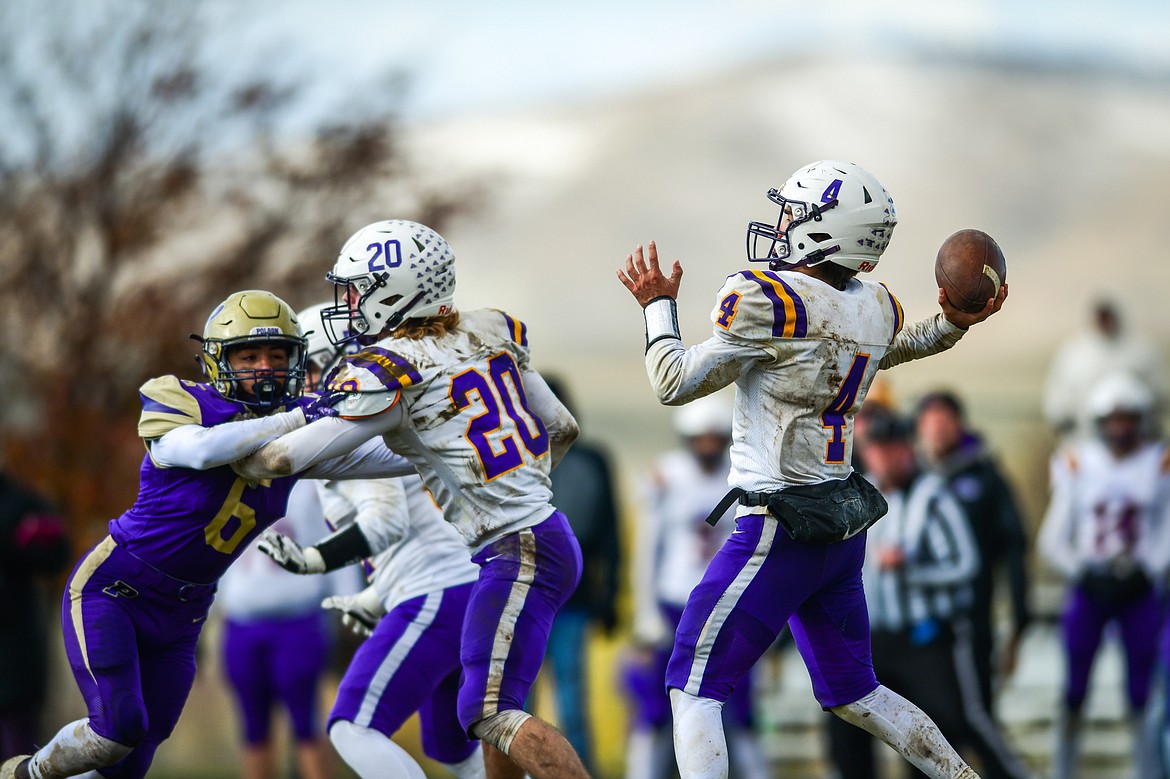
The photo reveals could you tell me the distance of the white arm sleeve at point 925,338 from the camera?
17.0 feet

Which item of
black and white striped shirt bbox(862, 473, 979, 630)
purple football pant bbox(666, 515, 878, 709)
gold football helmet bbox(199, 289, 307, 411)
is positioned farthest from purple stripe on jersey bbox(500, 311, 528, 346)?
black and white striped shirt bbox(862, 473, 979, 630)

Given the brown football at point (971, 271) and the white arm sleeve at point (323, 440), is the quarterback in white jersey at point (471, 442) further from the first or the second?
the brown football at point (971, 271)

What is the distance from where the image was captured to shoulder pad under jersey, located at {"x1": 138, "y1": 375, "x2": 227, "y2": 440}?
5.11 metres

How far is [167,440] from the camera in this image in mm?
5070

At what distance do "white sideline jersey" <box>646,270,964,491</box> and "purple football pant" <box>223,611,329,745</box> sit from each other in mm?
4058

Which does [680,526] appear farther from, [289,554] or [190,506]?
[190,506]

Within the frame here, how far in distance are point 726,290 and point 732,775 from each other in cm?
535

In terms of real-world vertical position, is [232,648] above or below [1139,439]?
below

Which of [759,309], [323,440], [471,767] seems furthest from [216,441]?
[759,309]

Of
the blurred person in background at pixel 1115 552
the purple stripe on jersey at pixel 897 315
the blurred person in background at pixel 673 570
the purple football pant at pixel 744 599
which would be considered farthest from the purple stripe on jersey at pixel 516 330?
the blurred person in background at pixel 1115 552

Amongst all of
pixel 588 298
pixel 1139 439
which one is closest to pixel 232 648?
pixel 1139 439

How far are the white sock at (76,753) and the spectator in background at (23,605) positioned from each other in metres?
2.55

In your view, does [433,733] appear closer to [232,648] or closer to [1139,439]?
[232,648]

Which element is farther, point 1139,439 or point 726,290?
point 1139,439
